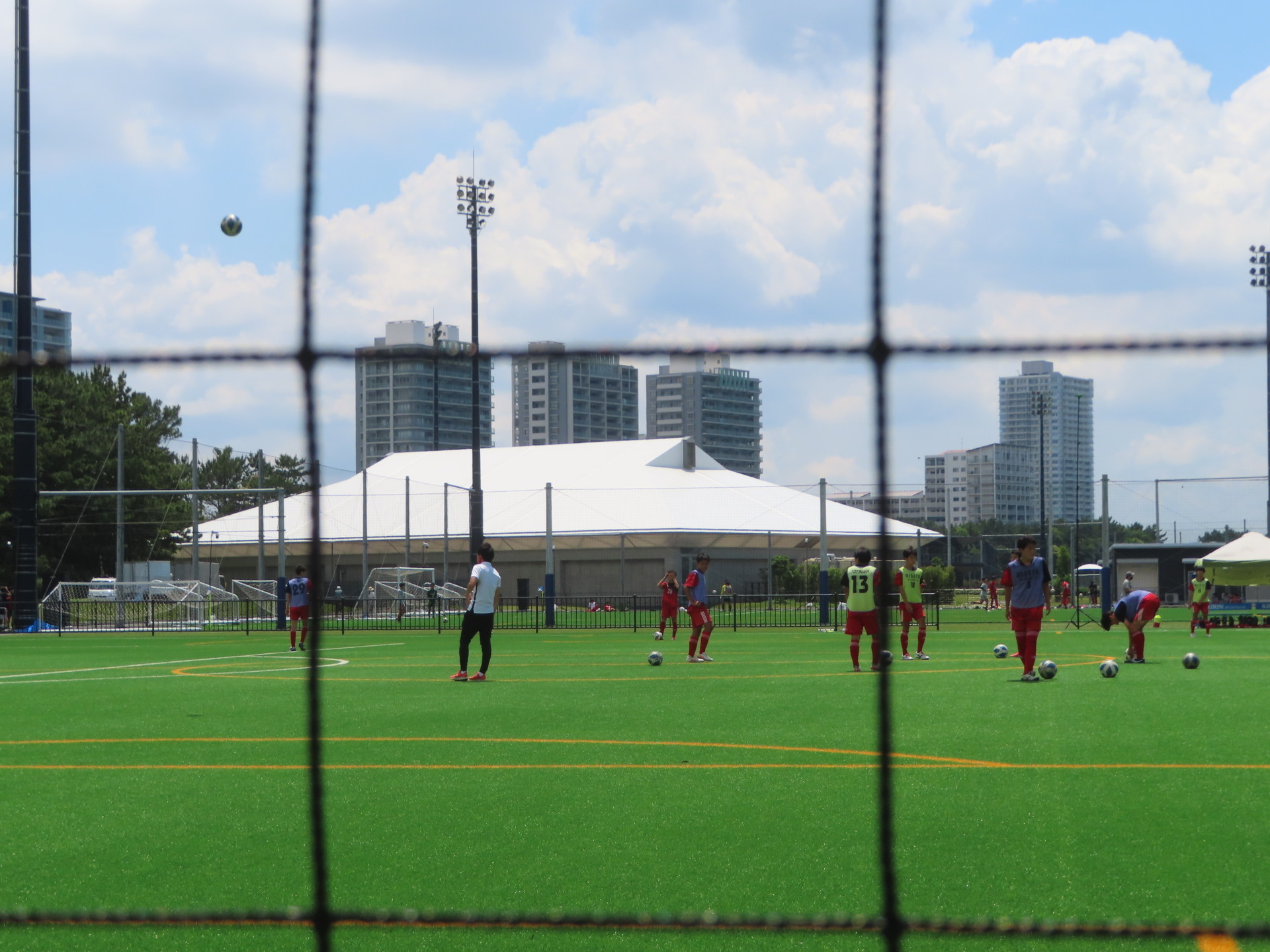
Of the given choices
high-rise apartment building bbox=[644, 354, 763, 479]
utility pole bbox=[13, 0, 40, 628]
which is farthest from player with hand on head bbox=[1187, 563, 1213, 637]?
high-rise apartment building bbox=[644, 354, 763, 479]

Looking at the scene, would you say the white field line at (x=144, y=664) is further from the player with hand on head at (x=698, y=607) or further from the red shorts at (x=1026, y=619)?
the red shorts at (x=1026, y=619)

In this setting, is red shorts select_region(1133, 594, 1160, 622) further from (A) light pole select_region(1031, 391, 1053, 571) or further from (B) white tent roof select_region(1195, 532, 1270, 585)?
(A) light pole select_region(1031, 391, 1053, 571)

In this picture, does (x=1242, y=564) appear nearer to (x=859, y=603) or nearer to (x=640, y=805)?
(x=859, y=603)

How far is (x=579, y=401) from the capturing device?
8769cm

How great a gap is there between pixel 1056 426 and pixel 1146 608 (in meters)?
59.7

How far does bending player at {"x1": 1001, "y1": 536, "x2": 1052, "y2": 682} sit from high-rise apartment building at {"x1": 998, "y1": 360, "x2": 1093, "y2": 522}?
1327 inches

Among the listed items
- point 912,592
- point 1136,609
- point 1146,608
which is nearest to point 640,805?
point 1136,609

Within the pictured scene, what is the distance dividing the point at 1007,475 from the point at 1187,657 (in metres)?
51.5

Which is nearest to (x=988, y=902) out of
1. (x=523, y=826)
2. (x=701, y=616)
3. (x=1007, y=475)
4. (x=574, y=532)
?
(x=523, y=826)

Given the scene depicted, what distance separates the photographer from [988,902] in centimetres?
518

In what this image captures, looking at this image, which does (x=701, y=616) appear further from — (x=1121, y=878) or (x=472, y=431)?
(x=472, y=431)

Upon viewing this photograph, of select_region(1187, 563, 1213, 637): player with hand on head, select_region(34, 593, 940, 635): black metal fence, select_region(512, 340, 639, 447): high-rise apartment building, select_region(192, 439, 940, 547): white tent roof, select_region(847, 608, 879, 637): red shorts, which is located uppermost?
select_region(512, 340, 639, 447): high-rise apartment building

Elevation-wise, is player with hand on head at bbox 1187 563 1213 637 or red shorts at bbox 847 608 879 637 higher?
red shorts at bbox 847 608 879 637

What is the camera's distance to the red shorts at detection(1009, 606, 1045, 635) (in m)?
15.2
